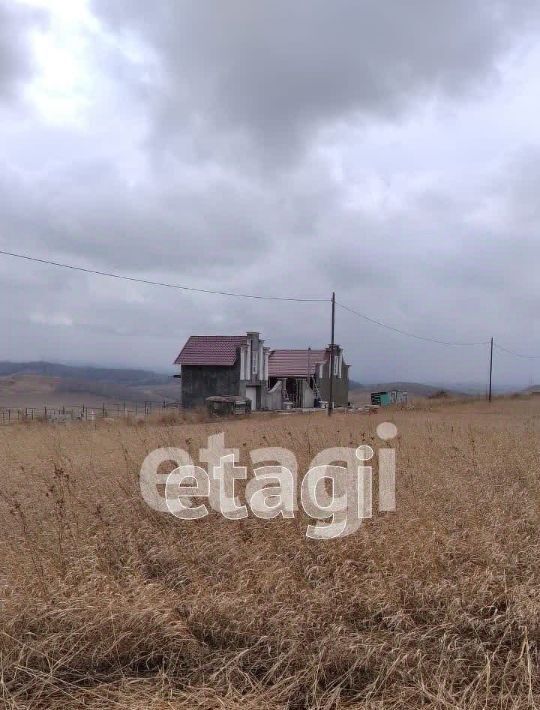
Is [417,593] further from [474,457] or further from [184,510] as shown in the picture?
[474,457]

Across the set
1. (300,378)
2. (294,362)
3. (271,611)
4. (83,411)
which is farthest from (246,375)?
(271,611)

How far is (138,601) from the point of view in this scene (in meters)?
3.30

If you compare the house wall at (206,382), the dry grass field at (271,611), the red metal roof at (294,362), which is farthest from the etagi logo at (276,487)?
the red metal roof at (294,362)

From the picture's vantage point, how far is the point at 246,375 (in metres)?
38.8

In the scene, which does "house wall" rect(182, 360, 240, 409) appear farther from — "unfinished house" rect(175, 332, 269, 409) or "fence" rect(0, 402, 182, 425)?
"fence" rect(0, 402, 182, 425)

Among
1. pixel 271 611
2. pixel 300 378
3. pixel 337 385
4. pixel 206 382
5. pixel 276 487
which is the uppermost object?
pixel 300 378

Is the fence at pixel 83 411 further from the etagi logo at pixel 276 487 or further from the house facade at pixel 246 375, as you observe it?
the etagi logo at pixel 276 487

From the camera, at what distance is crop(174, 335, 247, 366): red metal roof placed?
38.4m

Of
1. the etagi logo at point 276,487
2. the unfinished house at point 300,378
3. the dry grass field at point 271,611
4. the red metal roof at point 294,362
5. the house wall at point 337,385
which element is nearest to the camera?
the dry grass field at point 271,611

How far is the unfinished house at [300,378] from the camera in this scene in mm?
43281

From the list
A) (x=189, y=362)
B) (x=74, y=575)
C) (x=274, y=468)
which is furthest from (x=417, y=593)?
(x=189, y=362)

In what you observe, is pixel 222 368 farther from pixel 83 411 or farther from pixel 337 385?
pixel 337 385

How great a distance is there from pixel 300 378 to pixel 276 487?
39.2 metres

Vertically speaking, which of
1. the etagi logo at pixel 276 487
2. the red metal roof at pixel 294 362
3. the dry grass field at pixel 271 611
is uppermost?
the red metal roof at pixel 294 362
